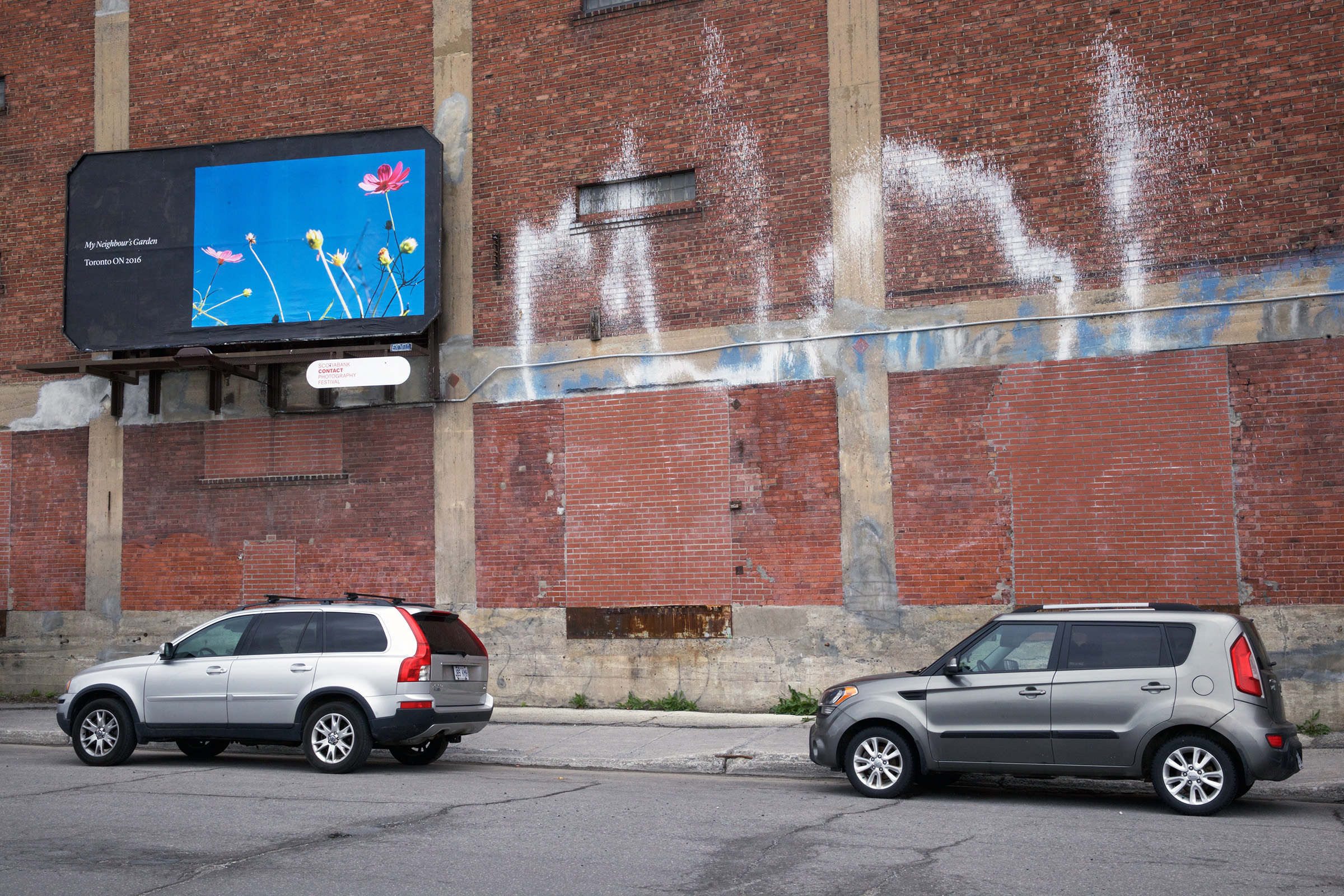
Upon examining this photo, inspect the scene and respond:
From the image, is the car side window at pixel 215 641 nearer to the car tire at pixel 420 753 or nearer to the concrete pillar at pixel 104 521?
the car tire at pixel 420 753

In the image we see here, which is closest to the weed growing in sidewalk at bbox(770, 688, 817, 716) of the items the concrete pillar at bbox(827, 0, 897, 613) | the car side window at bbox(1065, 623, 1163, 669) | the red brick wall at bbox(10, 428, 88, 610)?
the concrete pillar at bbox(827, 0, 897, 613)

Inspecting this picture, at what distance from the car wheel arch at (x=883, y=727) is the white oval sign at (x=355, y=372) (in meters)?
8.52

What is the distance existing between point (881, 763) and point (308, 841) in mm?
4546

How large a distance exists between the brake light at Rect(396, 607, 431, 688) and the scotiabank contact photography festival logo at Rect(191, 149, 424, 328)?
6.30 metres

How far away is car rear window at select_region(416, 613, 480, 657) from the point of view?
11.0 meters

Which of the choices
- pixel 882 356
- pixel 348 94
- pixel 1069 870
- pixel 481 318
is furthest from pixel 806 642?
pixel 348 94

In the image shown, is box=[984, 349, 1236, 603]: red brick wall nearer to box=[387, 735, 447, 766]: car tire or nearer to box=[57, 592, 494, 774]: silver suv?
box=[57, 592, 494, 774]: silver suv

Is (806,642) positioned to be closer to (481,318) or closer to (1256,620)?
(1256,620)

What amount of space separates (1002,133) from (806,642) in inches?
266

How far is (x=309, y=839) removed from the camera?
7.64m

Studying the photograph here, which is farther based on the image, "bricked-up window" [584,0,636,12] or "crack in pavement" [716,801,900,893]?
"bricked-up window" [584,0,636,12]

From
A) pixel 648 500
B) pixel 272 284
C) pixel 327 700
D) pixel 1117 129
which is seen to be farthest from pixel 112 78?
pixel 1117 129

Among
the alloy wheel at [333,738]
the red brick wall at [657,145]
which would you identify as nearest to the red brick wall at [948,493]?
the red brick wall at [657,145]

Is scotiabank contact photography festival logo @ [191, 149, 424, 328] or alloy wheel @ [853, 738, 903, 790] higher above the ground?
scotiabank contact photography festival logo @ [191, 149, 424, 328]
